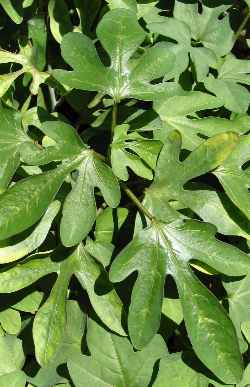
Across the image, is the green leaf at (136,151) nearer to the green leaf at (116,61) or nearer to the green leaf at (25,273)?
the green leaf at (116,61)

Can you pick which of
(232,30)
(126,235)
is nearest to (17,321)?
(126,235)

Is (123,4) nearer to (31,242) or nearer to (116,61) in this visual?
(116,61)

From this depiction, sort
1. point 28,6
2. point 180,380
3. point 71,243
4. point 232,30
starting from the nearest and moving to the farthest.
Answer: point 71,243
point 180,380
point 28,6
point 232,30

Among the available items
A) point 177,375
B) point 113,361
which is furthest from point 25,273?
point 177,375

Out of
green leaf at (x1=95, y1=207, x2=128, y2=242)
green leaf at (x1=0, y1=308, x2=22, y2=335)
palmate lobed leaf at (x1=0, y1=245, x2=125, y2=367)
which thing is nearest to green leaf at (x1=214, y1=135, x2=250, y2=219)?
green leaf at (x1=95, y1=207, x2=128, y2=242)

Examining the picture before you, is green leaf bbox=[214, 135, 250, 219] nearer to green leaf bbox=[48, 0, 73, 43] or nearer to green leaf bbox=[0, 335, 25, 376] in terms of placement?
green leaf bbox=[48, 0, 73, 43]

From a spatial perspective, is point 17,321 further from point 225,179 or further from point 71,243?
point 225,179
